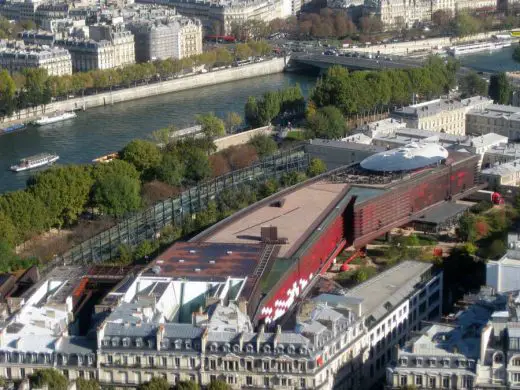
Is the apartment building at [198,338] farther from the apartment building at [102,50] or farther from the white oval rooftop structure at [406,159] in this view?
the apartment building at [102,50]

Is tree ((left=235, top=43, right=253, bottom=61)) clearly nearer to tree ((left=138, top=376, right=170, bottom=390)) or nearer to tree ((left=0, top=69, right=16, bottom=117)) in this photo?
tree ((left=0, top=69, right=16, bottom=117))

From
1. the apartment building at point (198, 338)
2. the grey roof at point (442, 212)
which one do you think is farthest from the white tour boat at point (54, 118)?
the apartment building at point (198, 338)

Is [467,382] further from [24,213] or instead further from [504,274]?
[24,213]

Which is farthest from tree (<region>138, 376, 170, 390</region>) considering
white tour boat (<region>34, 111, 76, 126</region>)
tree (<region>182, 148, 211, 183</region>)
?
white tour boat (<region>34, 111, 76, 126</region>)

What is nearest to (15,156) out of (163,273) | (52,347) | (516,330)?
(163,273)

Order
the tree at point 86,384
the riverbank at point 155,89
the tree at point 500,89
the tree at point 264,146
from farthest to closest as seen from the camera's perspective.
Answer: the riverbank at point 155,89 < the tree at point 500,89 < the tree at point 264,146 < the tree at point 86,384

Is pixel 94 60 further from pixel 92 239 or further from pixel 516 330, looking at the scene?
pixel 516 330
